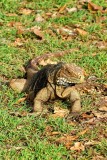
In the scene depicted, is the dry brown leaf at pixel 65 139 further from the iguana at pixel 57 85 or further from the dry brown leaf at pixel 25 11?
the dry brown leaf at pixel 25 11

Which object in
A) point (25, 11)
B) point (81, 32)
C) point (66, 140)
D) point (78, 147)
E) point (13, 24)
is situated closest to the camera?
point (78, 147)

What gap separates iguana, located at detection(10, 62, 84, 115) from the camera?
7.09m

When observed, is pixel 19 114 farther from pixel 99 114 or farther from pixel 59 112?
pixel 99 114

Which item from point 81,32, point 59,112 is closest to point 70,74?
point 59,112

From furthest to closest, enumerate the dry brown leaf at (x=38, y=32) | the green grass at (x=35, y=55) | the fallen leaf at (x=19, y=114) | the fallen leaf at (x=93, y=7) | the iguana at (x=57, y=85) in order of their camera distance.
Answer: the fallen leaf at (x=93, y=7)
the dry brown leaf at (x=38, y=32)
the iguana at (x=57, y=85)
the fallen leaf at (x=19, y=114)
the green grass at (x=35, y=55)

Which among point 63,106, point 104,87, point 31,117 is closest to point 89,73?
point 104,87

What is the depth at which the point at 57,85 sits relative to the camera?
24.0 feet

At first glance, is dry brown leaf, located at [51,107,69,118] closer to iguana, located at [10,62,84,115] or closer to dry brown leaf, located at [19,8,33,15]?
iguana, located at [10,62,84,115]

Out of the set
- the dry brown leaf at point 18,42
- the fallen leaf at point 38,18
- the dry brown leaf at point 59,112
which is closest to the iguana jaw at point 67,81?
the dry brown leaf at point 59,112

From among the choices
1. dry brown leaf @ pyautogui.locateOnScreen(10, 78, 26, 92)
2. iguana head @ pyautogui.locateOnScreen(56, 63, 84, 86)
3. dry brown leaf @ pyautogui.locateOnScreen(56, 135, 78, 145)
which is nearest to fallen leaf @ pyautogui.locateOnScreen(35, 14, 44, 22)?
dry brown leaf @ pyautogui.locateOnScreen(10, 78, 26, 92)

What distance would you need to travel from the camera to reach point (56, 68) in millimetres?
7238

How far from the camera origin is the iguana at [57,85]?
23.3ft

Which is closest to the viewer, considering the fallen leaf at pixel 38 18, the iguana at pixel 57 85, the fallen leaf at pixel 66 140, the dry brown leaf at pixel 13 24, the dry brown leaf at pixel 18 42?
the fallen leaf at pixel 66 140

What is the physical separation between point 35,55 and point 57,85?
1.87 m
